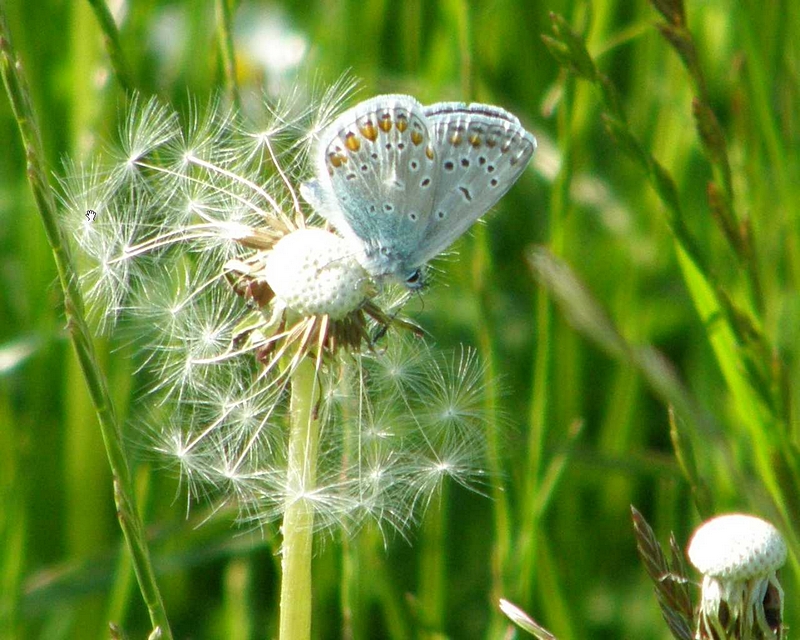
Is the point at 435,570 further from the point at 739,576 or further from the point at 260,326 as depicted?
the point at 739,576

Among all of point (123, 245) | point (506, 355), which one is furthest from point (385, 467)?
point (506, 355)

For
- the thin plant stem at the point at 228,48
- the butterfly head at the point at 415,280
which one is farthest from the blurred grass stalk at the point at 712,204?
the thin plant stem at the point at 228,48

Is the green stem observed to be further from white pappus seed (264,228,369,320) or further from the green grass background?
the green grass background

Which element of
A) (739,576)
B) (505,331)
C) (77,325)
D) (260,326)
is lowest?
(739,576)

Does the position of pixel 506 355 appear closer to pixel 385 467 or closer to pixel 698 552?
pixel 385 467

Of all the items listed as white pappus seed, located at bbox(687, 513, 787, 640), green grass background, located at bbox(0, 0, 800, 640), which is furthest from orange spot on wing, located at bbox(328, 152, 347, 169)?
white pappus seed, located at bbox(687, 513, 787, 640)

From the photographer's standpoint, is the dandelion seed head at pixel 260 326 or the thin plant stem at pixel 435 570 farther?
the thin plant stem at pixel 435 570

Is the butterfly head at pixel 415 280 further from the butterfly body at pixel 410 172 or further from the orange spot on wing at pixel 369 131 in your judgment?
the orange spot on wing at pixel 369 131

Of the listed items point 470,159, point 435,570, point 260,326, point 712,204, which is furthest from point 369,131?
point 435,570
